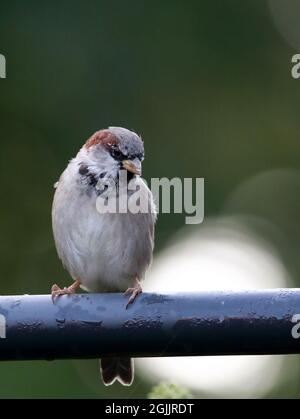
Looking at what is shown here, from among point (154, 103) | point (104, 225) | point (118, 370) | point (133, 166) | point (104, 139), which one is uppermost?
point (154, 103)

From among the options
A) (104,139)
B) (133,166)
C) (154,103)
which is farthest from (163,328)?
(154,103)

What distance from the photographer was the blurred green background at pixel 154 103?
6574 mm

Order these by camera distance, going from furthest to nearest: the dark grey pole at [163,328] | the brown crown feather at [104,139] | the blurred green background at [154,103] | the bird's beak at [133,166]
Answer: the blurred green background at [154,103] < the brown crown feather at [104,139] < the bird's beak at [133,166] < the dark grey pole at [163,328]

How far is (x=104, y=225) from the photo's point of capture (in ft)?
13.7

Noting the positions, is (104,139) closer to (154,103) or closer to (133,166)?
(133,166)

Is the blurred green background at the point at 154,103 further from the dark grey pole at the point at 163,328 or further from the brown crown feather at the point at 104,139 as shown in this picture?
the dark grey pole at the point at 163,328

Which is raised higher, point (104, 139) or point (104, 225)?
point (104, 139)

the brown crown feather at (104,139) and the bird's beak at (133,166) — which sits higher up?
the brown crown feather at (104,139)

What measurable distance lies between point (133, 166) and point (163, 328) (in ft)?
5.66

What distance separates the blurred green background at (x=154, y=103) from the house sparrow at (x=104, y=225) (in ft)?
6.67

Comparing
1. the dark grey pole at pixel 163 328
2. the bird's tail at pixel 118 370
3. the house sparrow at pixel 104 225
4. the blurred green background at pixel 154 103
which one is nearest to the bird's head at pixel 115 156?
the house sparrow at pixel 104 225

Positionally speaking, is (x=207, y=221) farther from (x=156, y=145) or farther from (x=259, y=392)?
(x=259, y=392)

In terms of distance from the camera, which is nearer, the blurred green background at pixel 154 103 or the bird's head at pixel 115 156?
the bird's head at pixel 115 156

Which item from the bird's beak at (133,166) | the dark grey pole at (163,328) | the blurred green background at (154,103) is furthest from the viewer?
the blurred green background at (154,103)
